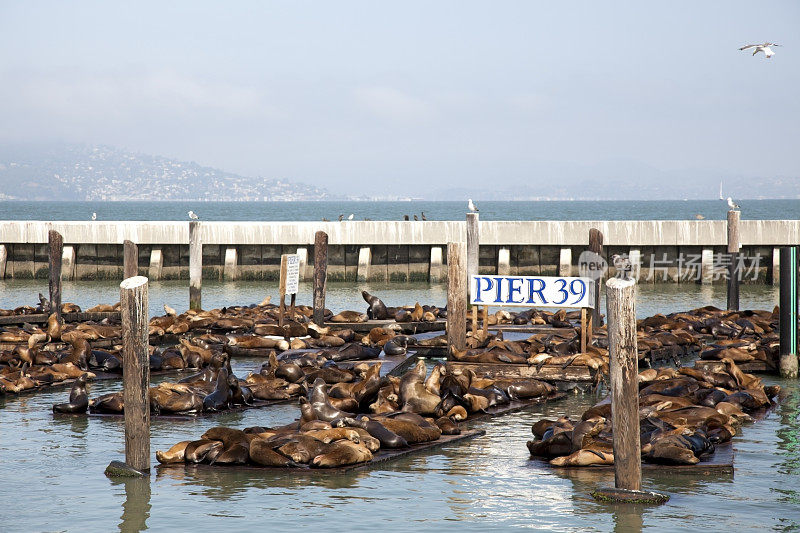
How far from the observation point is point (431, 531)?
803 centimetres

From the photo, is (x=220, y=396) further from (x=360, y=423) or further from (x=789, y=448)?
(x=789, y=448)

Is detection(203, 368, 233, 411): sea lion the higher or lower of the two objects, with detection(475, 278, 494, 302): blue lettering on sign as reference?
lower

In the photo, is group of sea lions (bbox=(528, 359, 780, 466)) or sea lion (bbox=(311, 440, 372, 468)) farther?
group of sea lions (bbox=(528, 359, 780, 466))

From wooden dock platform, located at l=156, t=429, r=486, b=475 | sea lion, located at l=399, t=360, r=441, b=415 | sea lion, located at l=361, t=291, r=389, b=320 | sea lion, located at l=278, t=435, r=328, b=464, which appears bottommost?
wooden dock platform, located at l=156, t=429, r=486, b=475

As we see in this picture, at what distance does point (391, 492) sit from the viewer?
9.01m

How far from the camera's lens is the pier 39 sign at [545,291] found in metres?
15.0

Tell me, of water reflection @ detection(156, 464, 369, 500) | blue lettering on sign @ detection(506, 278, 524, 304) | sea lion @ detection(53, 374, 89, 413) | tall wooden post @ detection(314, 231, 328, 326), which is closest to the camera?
water reflection @ detection(156, 464, 369, 500)

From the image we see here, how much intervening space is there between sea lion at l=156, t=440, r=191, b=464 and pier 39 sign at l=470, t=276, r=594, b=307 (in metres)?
6.51

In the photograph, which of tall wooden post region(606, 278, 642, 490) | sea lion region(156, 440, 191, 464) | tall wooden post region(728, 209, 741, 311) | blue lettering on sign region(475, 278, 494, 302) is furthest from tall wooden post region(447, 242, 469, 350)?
tall wooden post region(728, 209, 741, 311)

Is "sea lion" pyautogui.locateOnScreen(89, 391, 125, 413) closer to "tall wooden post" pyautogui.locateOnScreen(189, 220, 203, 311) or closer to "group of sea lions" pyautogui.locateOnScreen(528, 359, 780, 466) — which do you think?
"group of sea lions" pyautogui.locateOnScreen(528, 359, 780, 466)

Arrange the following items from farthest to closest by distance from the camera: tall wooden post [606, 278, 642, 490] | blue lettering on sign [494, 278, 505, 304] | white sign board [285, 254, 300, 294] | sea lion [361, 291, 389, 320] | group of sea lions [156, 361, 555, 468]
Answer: sea lion [361, 291, 389, 320] < white sign board [285, 254, 300, 294] < blue lettering on sign [494, 278, 505, 304] < group of sea lions [156, 361, 555, 468] < tall wooden post [606, 278, 642, 490]

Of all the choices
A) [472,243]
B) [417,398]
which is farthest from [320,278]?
[417,398]

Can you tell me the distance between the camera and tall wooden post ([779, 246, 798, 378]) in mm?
14992

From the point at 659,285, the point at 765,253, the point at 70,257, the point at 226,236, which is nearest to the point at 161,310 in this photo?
the point at 226,236
